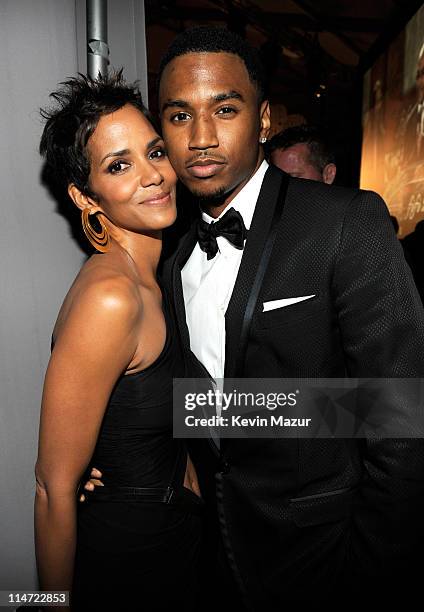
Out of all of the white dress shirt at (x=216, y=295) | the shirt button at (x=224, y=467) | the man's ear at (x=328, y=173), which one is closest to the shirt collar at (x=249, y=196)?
the white dress shirt at (x=216, y=295)

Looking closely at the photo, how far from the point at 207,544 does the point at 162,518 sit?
0.29 m

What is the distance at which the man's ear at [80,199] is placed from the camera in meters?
1.61

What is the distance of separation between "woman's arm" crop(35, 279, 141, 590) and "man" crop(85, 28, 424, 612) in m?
0.32

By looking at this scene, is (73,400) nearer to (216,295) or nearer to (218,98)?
(216,295)

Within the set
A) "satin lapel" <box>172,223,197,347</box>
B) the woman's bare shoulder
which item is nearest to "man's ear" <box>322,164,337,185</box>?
"satin lapel" <box>172,223,197,347</box>

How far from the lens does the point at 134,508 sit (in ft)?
5.07

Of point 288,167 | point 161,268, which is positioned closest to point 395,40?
point 288,167

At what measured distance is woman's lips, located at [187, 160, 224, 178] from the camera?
1441mm

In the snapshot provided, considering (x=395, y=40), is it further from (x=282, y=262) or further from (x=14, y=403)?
(x=14, y=403)

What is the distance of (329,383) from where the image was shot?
4.59 feet

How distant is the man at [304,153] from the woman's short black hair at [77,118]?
1979mm

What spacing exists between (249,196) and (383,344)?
2.15 feet

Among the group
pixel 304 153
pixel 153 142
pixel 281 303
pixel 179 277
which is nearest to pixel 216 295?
pixel 179 277

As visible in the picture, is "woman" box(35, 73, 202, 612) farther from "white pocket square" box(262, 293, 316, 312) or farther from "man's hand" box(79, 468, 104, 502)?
"white pocket square" box(262, 293, 316, 312)
